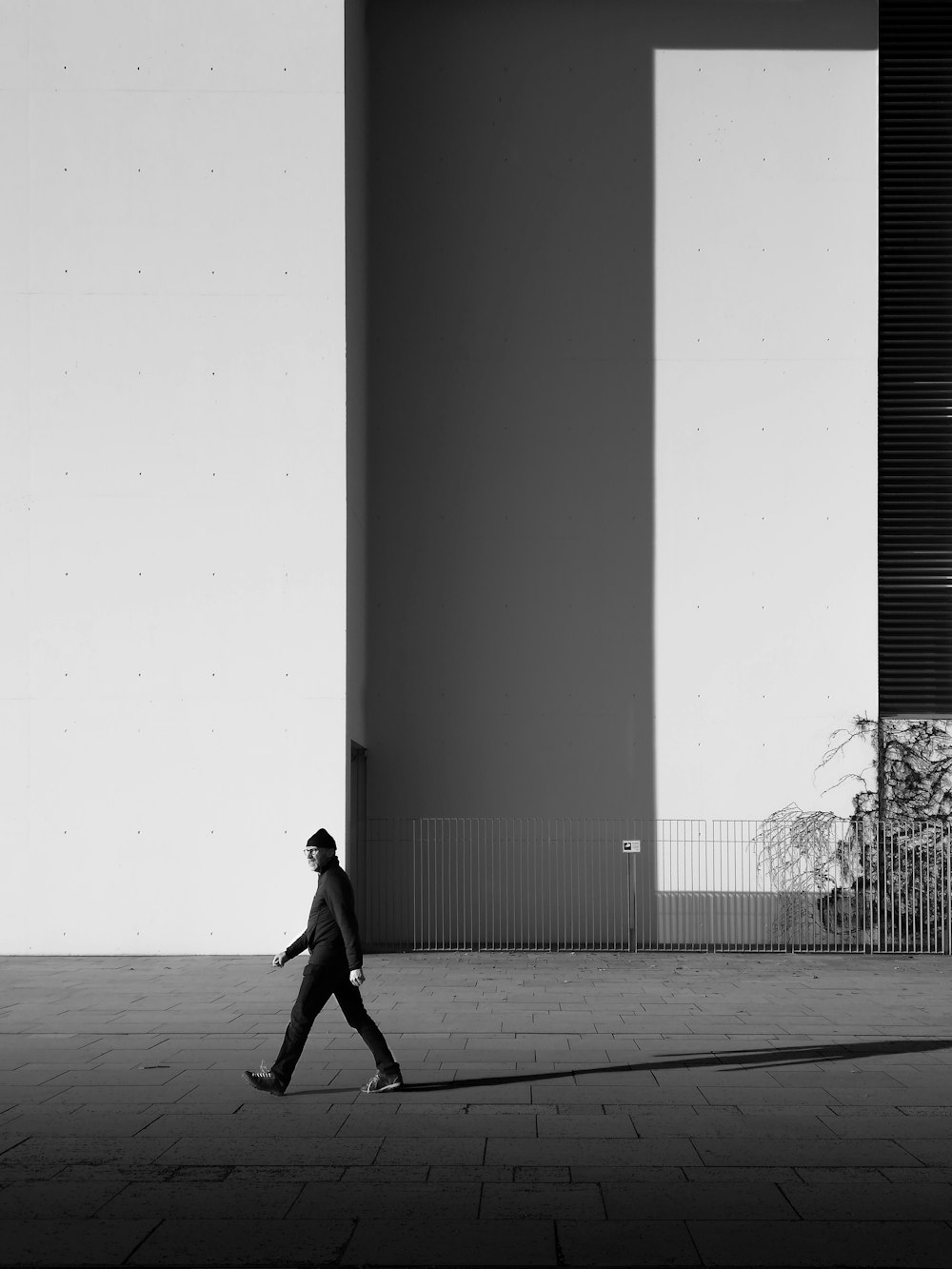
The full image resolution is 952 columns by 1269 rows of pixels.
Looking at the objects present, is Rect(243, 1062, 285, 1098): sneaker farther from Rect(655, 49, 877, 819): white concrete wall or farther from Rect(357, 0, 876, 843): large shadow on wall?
Rect(655, 49, 877, 819): white concrete wall

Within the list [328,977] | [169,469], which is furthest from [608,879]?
[328,977]

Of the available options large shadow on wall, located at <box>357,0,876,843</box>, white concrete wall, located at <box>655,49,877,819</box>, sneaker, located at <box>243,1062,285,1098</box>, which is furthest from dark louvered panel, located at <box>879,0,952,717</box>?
sneaker, located at <box>243,1062,285,1098</box>

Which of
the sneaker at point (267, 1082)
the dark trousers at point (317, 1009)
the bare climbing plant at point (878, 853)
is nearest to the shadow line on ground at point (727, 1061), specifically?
the sneaker at point (267, 1082)

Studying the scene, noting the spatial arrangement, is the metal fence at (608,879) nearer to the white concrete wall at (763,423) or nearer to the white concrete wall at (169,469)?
the white concrete wall at (763,423)

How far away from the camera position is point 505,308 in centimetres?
2116

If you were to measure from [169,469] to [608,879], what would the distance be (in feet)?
26.9

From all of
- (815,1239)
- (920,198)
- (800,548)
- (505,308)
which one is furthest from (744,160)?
(815,1239)

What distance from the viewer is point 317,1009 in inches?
365

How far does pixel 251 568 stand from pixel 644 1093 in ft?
33.3

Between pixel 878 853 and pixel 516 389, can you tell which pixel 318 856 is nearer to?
pixel 878 853

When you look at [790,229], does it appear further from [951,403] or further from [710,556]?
[710,556]

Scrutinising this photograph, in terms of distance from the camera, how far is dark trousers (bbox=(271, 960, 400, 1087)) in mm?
9148

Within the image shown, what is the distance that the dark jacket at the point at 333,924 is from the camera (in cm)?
919

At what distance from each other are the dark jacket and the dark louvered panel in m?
13.5
